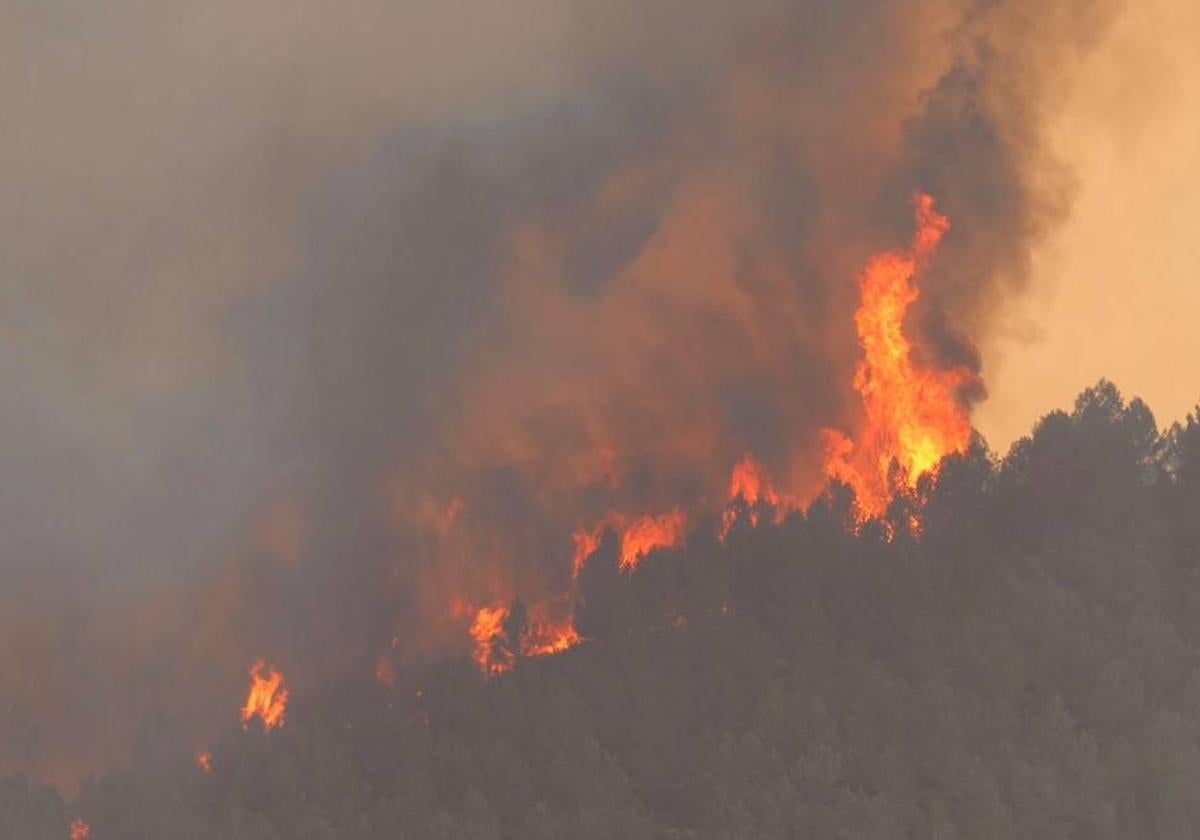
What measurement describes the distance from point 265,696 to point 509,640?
9.56m

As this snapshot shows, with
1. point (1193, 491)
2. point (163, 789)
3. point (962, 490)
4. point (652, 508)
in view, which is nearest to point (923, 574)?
point (962, 490)

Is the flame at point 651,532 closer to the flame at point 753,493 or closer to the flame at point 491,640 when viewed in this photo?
the flame at point 753,493

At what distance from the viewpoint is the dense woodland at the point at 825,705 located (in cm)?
4878

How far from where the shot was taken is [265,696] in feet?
219

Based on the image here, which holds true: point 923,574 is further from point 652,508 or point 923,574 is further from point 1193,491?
point 652,508

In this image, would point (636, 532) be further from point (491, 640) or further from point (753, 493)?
point (491, 640)

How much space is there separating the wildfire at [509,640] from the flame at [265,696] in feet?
22.4

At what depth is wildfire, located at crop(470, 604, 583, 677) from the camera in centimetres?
6147

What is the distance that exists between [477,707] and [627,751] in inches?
196

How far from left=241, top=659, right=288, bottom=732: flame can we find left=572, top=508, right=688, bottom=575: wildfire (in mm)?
11011

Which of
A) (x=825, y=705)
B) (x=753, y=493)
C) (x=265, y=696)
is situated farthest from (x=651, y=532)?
(x=825, y=705)

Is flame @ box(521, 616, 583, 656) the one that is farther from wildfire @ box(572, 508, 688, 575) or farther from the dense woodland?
wildfire @ box(572, 508, 688, 575)

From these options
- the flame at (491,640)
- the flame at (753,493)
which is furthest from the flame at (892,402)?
the flame at (491,640)

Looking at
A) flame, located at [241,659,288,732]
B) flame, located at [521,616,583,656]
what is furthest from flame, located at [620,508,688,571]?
flame, located at [241,659,288,732]
